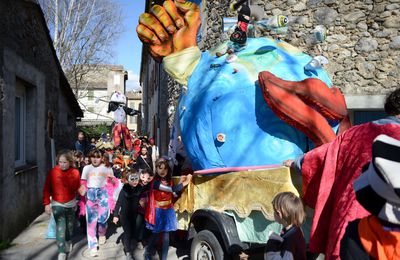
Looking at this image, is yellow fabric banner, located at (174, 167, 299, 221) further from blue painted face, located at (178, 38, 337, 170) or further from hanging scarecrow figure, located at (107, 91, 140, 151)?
hanging scarecrow figure, located at (107, 91, 140, 151)

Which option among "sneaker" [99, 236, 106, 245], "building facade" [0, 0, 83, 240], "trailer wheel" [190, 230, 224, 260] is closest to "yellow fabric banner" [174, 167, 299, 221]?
"trailer wheel" [190, 230, 224, 260]

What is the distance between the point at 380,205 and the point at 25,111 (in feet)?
23.9

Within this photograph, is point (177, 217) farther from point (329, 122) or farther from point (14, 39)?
point (14, 39)

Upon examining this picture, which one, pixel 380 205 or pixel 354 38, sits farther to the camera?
pixel 354 38

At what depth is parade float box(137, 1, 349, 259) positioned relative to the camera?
321cm

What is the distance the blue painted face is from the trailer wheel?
27.1 inches

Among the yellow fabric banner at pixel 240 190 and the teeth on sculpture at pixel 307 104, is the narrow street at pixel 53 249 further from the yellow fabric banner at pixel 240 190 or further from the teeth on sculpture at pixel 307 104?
the teeth on sculpture at pixel 307 104

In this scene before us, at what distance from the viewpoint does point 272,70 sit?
12.2ft

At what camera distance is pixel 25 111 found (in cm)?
743

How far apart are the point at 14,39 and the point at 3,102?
1195 mm

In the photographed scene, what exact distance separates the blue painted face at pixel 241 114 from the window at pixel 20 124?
4.27 meters

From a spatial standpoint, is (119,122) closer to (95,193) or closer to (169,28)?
(95,193)

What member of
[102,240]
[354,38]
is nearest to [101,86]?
[102,240]

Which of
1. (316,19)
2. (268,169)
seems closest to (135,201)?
(268,169)
